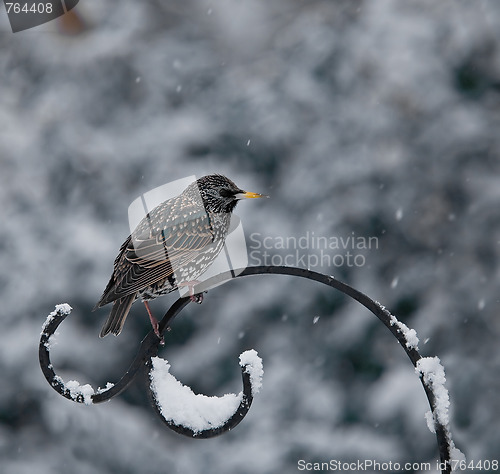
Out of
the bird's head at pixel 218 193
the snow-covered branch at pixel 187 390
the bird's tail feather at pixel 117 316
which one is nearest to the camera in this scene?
the snow-covered branch at pixel 187 390

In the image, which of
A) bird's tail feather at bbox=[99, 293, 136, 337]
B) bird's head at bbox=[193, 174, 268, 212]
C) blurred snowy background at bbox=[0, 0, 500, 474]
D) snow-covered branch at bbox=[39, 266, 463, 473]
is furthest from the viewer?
blurred snowy background at bbox=[0, 0, 500, 474]

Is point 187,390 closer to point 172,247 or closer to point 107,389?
point 107,389

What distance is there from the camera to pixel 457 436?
3.24 metres

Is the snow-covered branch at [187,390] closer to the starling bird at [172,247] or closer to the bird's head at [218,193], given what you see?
the starling bird at [172,247]

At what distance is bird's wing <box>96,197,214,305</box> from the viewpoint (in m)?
1.90

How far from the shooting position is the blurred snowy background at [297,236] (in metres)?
3.34

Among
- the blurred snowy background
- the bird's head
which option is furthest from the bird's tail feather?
the blurred snowy background

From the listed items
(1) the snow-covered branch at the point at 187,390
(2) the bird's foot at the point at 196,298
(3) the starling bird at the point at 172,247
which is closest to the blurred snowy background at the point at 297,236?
(3) the starling bird at the point at 172,247

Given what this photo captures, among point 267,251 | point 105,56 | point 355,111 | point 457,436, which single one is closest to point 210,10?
point 105,56

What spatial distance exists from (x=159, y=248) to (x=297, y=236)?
4.80ft

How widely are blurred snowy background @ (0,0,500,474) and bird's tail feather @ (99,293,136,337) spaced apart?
4.59 ft

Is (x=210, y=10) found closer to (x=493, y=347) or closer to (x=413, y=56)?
(x=413, y=56)

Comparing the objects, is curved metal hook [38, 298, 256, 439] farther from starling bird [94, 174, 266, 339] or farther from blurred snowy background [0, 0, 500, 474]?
blurred snowy background [0, 0, 500, 474]

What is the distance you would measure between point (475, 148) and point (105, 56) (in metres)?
2.29
